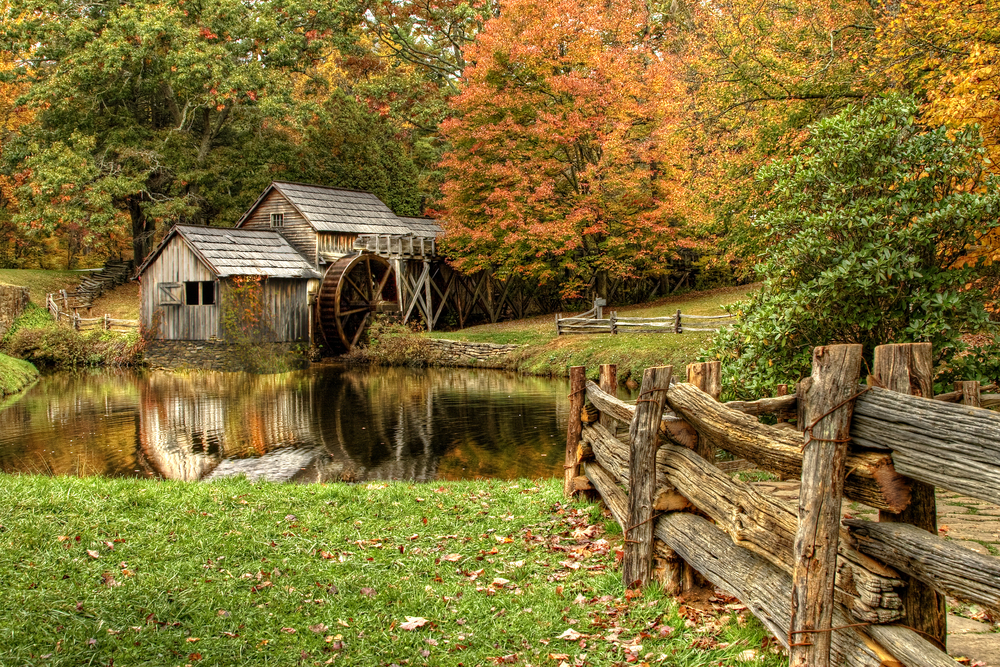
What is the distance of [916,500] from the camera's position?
370cm

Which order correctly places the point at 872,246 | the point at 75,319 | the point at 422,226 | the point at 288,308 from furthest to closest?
the point at 422,226, the point at 75,319, the point at 288,308, the point at 872,246

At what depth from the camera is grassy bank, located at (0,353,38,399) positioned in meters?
22.3

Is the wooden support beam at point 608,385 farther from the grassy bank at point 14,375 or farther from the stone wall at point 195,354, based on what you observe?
the stone wall at point 195,354

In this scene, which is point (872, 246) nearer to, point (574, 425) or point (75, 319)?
point (574, 425)

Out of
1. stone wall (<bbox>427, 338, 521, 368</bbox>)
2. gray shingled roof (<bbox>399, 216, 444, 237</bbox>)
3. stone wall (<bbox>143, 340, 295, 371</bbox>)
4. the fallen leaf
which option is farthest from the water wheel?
the fallen leaf

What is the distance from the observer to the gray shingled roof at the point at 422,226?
3616 centimetres

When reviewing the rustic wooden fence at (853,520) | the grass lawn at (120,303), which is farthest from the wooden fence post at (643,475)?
the grass lawn at (120,303)

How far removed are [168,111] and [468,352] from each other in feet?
78.1

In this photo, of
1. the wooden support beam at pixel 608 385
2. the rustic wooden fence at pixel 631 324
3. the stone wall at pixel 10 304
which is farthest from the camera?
the stone wall at pixel 10 304

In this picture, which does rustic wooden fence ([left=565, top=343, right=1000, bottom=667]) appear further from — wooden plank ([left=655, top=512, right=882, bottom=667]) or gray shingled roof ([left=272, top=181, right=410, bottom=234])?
gray shingled roof ([left=272, top=181, right=410, bottom=234])

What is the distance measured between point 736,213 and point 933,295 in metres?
9.95

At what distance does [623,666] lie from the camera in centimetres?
460

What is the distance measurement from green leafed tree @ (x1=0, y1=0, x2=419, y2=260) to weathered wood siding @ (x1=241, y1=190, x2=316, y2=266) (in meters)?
4.30

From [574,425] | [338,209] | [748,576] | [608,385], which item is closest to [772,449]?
[748,576]
